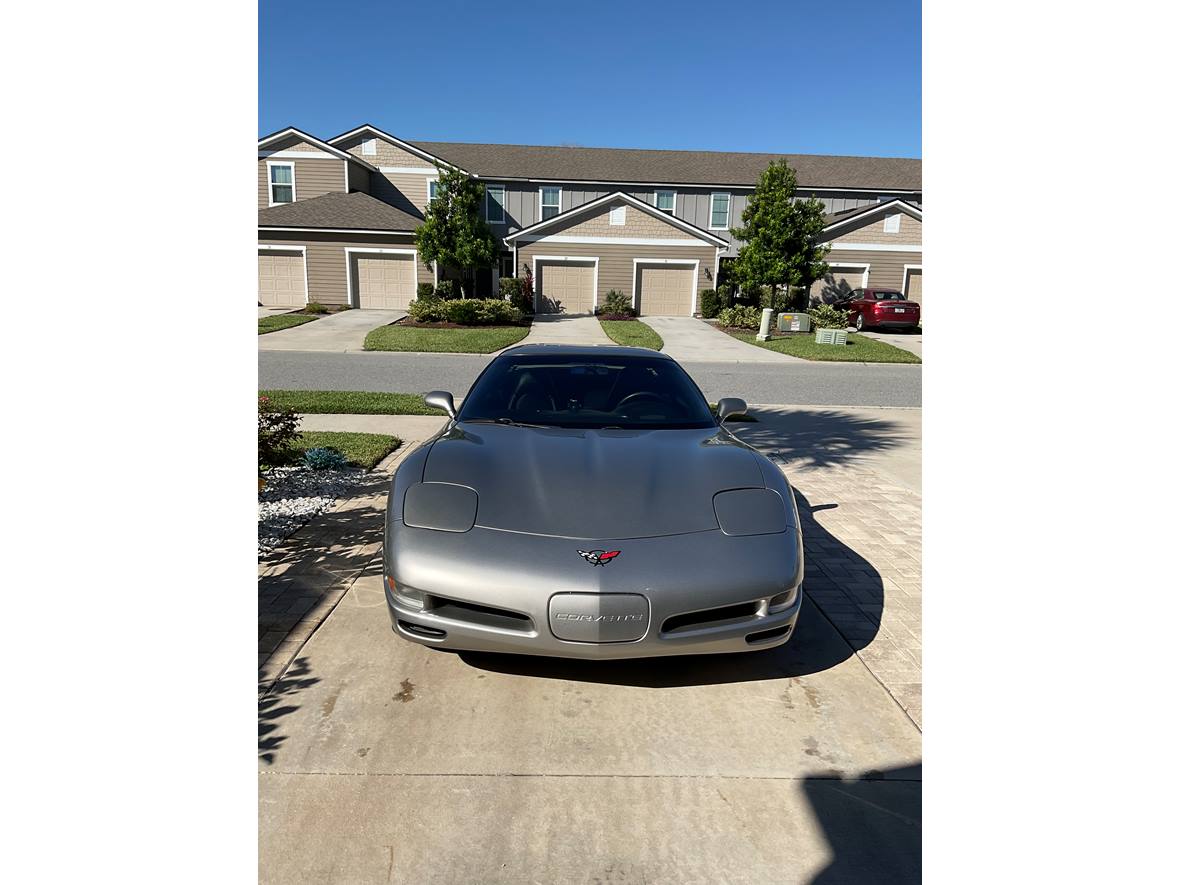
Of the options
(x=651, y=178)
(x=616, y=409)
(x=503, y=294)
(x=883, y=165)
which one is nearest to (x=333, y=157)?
(x=503, y=294)

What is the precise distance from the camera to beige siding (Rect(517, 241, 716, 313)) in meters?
27.3

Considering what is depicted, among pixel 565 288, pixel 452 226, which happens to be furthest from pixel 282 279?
pixel 565 288

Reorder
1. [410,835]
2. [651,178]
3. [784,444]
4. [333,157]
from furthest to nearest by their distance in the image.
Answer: [651,178] < [333,157] < [784,444] < [410,835]

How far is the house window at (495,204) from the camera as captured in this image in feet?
106

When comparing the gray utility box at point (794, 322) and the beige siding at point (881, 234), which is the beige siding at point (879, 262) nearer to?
the beige siding at point (881, 234)

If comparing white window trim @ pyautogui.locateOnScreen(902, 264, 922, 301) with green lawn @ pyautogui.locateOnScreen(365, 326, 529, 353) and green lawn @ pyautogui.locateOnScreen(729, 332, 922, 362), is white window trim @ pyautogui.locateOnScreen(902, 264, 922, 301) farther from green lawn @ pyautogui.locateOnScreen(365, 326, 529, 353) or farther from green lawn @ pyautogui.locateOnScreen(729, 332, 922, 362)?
green lawn @ pyautogui.locateOnScreen(365, 326, 529, 353)

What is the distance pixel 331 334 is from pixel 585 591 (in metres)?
19.9

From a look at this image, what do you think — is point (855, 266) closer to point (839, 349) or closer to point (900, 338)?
point (900, 338)

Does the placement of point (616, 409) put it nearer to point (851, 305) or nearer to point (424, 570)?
point (424, 570)

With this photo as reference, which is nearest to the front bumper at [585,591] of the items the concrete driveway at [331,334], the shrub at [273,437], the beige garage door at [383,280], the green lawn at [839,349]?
the shrub at [273,437]

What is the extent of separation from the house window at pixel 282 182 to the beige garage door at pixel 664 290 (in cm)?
1626

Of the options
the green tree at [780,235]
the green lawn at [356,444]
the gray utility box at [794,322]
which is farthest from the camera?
the green tree at [780,235]

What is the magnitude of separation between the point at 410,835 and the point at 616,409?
8.93ft

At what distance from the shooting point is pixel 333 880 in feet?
6.67
